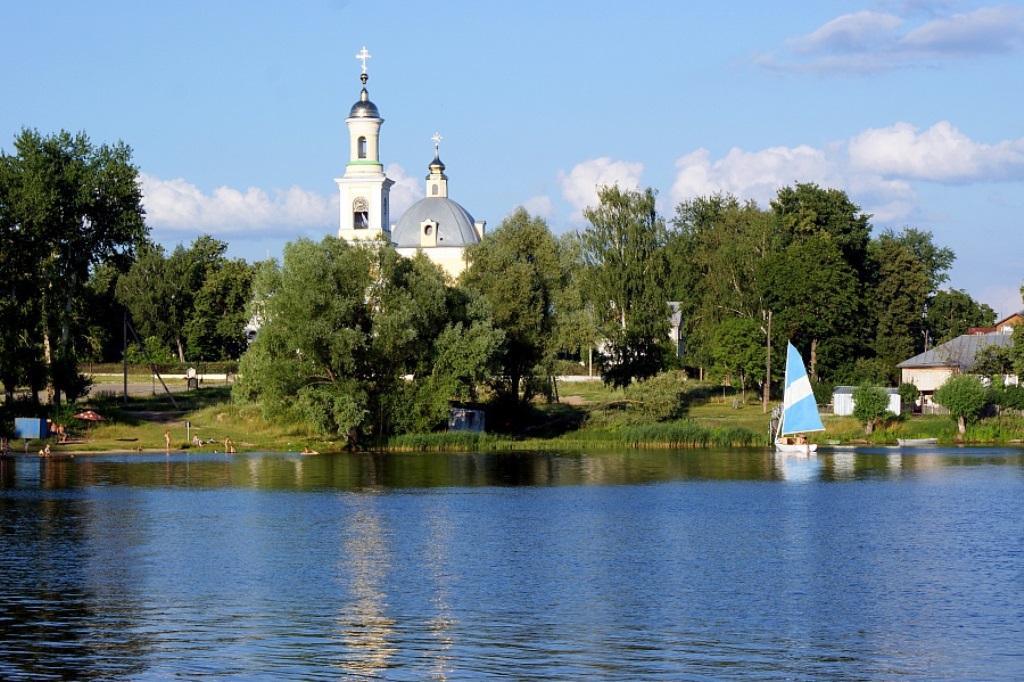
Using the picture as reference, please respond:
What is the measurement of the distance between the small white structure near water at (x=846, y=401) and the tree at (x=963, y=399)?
3.92 m

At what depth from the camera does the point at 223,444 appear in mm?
68500

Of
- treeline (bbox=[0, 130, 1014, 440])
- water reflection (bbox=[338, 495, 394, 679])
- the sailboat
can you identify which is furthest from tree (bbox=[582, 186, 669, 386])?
water reflection (bbox=[338, 495, 394, 679])

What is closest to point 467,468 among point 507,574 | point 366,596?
point 507,574

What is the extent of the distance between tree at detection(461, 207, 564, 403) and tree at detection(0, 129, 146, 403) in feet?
67.4

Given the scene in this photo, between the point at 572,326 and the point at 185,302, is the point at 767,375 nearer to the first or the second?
the point at 572,326

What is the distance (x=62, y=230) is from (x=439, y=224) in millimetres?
60653

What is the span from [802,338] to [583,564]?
2308 inches

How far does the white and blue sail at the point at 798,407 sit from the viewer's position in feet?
237

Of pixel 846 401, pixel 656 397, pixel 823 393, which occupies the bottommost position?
pixel 846 401

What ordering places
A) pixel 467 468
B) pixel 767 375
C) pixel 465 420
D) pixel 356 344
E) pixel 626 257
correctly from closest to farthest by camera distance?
pixel 467 468, pixel 356 344, pixel 465 420, pixel 767 375, pixel 626 257

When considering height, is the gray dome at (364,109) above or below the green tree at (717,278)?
above

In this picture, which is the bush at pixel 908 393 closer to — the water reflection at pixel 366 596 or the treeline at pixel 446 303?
the treeline at pixel 446 303

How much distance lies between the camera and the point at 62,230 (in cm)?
7612

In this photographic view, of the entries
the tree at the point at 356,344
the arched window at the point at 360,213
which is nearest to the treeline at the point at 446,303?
the tree at the point at 356,344
